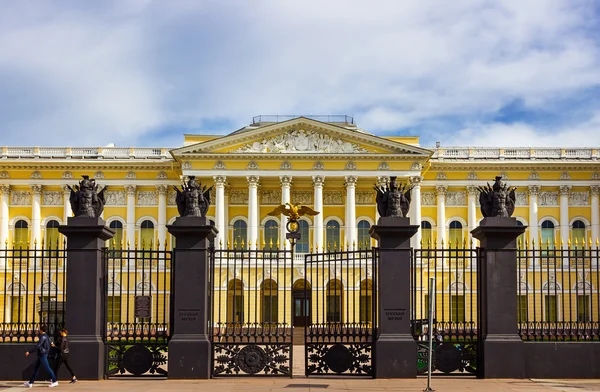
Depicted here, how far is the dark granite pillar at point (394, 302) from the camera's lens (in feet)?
57.2

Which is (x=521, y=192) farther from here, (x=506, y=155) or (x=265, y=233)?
(x=265, y=233)

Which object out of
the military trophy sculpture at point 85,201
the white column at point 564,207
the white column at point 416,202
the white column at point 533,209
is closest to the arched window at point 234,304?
the military trophy sculpture at point 85,201

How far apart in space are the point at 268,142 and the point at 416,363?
131 ft

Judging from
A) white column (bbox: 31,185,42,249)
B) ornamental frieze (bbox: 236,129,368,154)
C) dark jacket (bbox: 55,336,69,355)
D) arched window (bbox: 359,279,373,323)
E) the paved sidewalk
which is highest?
ornamental frieze (bbox: 236,129,368,154)

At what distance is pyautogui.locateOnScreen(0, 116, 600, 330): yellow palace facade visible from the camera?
56.2 metres

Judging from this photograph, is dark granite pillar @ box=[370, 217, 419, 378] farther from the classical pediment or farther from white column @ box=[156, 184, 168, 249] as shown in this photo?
white column @ box=[156, 184, 168, 249]

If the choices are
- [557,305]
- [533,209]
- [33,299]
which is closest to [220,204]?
[533,209]

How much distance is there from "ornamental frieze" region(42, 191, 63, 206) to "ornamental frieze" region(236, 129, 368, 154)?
1326 cm

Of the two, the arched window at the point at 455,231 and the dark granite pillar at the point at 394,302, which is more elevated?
the arched window at the point at 455,231

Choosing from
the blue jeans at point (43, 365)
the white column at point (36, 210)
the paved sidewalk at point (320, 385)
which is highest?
the white column at point (36, 210)

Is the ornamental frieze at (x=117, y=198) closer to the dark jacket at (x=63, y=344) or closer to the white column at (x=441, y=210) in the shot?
the white column at (x=441, y=210)

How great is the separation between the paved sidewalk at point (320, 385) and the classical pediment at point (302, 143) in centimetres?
3861

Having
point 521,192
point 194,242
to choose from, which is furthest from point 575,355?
point 521,192

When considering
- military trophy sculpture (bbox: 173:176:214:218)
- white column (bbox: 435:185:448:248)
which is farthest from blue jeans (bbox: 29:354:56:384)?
white column (bbox: 435:185:448:248)
